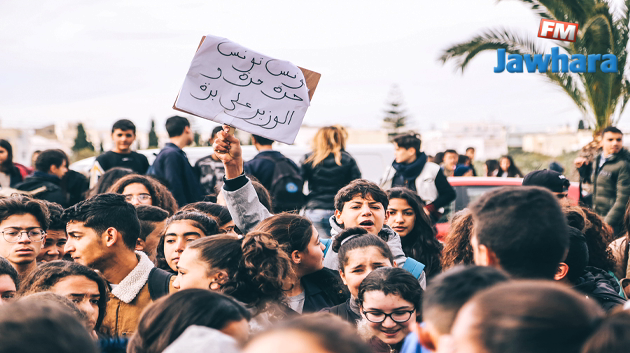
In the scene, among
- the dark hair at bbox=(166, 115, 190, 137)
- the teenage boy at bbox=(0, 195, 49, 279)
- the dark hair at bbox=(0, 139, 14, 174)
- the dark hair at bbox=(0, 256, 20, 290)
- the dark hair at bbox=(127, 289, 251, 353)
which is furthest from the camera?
the dark hair at bbox=(0, 139, 14, 174)

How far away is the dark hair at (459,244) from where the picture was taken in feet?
11.3

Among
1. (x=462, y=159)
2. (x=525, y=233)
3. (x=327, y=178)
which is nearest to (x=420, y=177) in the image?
(x=327, y=178)

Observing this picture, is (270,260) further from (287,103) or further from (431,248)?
(431,248)

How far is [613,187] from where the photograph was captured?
6.81 meters

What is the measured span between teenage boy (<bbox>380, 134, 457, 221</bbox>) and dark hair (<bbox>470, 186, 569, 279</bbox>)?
4148 millimetres

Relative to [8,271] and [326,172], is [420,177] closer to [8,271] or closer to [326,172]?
[326,172]

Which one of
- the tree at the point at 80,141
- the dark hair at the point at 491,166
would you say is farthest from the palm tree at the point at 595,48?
the tree at the point at 80,141

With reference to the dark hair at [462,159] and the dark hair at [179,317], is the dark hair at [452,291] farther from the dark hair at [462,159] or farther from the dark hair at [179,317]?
the dark hair at [462,159]

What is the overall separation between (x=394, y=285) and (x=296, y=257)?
0.77 meters

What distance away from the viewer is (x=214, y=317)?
1678 millimetres

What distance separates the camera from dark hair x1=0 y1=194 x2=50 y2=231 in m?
3.83

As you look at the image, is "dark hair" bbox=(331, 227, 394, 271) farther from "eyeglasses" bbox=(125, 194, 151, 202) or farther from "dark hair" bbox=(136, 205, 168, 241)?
"eyeglasses" bbox=(125, 194, 151, 202)

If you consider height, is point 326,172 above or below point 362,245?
above

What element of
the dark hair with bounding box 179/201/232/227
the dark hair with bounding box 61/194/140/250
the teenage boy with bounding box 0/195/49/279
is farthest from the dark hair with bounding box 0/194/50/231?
the dark hair with bounding box 179/201/232/227
